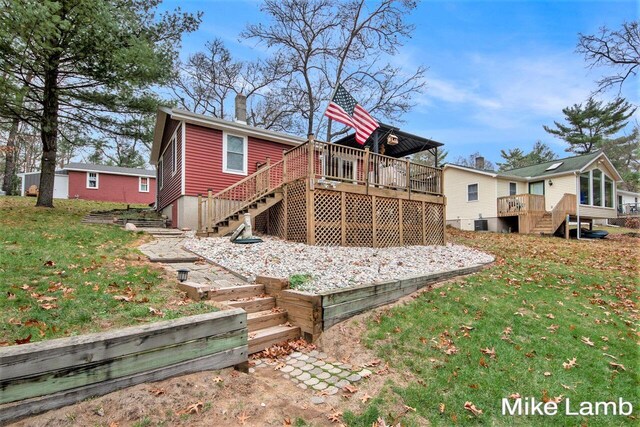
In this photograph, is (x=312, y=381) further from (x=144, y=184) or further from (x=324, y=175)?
(x=144, y=184)

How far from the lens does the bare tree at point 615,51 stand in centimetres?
1488

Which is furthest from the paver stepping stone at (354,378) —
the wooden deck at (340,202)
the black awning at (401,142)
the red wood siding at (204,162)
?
the black awning at (401,142)

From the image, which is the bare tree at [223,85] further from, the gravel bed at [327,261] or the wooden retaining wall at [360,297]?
the wooden retaining wall at [360,297]

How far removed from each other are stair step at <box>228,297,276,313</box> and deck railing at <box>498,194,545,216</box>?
60.1 feet

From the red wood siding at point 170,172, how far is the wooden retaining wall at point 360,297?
376 inches

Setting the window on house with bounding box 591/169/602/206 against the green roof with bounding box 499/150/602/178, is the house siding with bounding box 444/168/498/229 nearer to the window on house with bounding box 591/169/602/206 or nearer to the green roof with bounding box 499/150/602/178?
the green roof with bounding box 499/150/602/178

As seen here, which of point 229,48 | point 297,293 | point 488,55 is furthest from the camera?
point 229,48

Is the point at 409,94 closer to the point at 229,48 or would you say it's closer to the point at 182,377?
the point at 229,48

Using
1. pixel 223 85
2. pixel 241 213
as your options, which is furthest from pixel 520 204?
pixel 223 85

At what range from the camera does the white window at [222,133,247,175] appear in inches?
504

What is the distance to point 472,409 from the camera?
2.95 meters

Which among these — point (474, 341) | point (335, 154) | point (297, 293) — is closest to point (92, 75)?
point (335, 154)

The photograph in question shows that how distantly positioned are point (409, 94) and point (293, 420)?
71.6 feet

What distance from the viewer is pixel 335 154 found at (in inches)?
373
